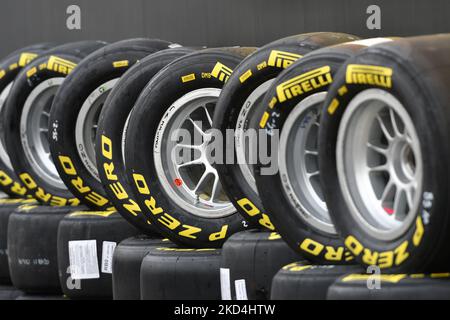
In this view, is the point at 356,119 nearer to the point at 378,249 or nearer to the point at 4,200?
the point at 378,249

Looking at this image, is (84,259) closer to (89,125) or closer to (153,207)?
(89,125)

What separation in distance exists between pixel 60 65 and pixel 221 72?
7.21 feet

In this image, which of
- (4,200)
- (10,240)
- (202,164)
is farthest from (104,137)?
(4,200)

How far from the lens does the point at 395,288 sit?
4551 millimetres

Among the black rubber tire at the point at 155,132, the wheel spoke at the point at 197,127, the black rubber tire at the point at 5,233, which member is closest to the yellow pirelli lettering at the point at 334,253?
the black rubber tire at the point at 155,132

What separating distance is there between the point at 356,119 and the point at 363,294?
68 centimetres

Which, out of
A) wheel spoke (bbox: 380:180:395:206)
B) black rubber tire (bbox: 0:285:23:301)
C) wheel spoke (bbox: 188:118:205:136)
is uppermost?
wheel spoke (bbox: 380:180:395:206)

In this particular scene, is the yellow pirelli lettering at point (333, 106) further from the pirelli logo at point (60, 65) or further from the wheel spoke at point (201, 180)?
the pirelli logo at point (60, 65)

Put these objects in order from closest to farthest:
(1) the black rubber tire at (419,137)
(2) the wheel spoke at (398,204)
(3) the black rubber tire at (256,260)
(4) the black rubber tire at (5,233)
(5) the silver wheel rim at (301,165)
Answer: (1) the black rubber tire at (419,137)
(2) the wheel spoke at (398,204)
(5) the silver wheel rim at (301,165)
(3) the black rubber tire at (256,260)
(4) the black rubber tire at (5,233)

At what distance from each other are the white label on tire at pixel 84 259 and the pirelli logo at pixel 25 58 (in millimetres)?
2270

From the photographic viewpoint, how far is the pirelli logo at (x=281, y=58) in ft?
18.8

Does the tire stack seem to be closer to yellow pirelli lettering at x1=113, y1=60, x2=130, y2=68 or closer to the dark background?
yellow pirelli lettering at x1=113, y1=60, x2=130, y2=68

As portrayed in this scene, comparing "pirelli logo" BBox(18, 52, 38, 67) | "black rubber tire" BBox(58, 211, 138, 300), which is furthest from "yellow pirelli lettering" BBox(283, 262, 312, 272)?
"pirelli logo" BBox(18, 52, 38, 67)

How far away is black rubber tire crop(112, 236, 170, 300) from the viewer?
6.66 meters
